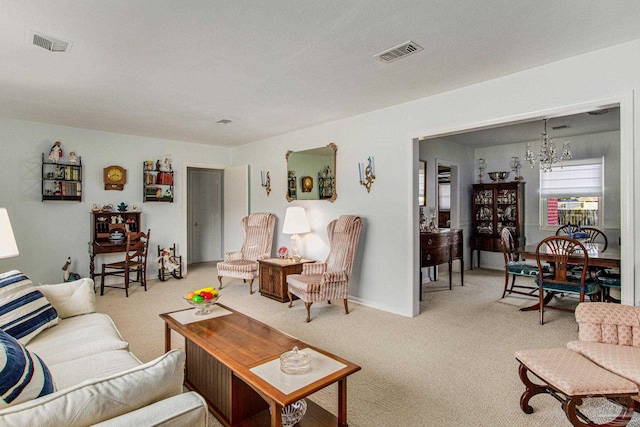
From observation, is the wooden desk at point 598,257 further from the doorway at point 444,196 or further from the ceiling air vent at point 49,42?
the ceiling air vent at point 49,42

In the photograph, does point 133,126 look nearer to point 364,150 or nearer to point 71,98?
point 71,98

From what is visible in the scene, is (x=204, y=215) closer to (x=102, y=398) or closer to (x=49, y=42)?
(x=49, y=42)

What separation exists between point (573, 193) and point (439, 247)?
306cm

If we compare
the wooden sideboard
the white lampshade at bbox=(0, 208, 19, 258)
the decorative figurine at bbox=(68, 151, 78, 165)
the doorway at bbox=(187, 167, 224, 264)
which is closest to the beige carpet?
the wooden sideboard

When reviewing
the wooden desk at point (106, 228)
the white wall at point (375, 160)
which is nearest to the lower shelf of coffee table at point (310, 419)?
the white wall at point (375, 160)

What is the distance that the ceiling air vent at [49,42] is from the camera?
2418mm

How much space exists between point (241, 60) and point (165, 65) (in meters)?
0.67

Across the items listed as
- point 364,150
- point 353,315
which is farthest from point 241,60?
point 353,315

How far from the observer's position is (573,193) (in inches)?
241

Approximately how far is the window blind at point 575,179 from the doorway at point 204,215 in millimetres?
6733

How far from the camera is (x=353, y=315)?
4039 millimetres

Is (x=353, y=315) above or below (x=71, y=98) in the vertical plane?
below

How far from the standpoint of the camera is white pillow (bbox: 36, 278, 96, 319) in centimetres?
250

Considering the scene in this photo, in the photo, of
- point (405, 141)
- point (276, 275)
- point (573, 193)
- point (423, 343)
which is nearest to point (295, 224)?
point (276, 275)
